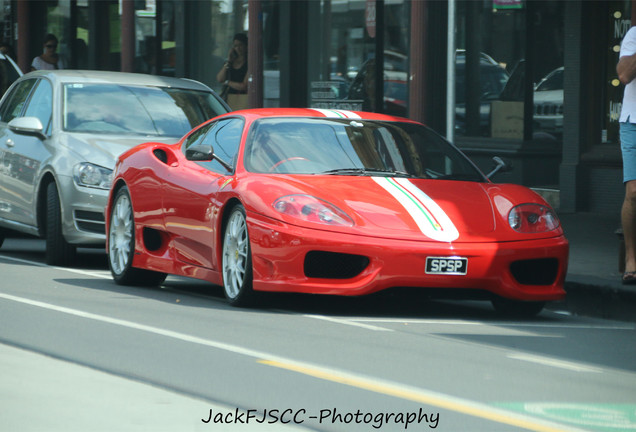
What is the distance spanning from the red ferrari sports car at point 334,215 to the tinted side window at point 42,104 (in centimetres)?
219

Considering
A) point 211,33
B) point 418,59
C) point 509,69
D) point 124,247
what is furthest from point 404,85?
point 124,247

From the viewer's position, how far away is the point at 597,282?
31.6 ft

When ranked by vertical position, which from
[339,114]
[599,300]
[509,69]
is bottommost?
[599,300]

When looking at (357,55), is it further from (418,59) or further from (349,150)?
(349,150)

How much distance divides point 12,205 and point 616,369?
261 inches

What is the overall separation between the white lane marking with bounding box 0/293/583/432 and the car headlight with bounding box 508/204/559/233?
2269 mm

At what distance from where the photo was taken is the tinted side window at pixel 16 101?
1258cm

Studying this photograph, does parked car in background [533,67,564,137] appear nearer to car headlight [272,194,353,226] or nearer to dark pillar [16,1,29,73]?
car headlight [272,194,353,226]

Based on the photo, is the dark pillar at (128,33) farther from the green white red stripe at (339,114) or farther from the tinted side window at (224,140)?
the green white red stripe at (339,114)

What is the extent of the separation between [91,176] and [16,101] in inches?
85.0

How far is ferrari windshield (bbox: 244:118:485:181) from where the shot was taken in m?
8.90

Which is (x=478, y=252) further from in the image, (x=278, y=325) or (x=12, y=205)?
(x=12, y=205)

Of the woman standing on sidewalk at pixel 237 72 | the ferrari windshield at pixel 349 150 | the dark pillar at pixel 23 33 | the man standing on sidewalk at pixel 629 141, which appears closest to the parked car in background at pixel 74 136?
the ferrari windshield at pixel 349 150

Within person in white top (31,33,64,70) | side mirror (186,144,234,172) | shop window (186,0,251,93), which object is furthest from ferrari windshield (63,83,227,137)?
person in white top (31,33,64,70)
